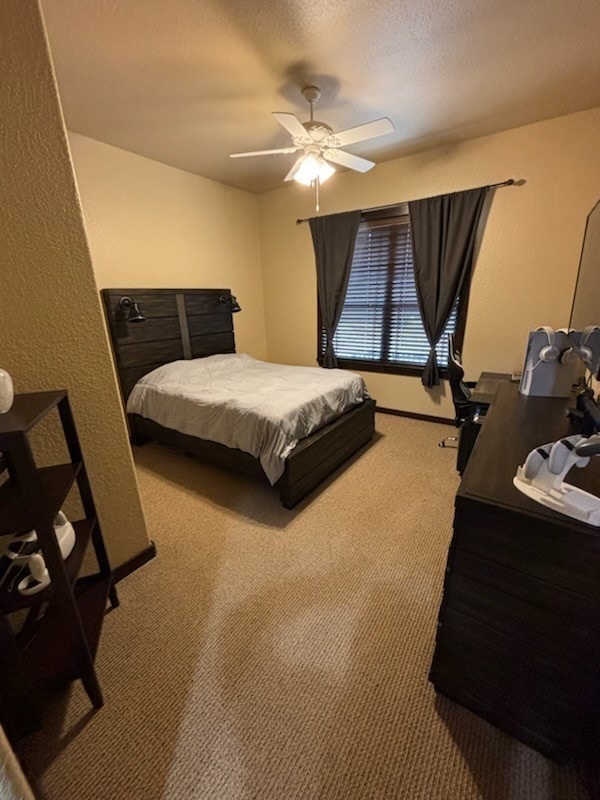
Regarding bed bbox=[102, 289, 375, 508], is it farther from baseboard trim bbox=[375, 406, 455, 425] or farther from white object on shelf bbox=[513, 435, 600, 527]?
white object on shelf bbox=[513, 435, 600, 527]

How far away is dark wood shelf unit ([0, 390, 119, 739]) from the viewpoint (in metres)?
0.91

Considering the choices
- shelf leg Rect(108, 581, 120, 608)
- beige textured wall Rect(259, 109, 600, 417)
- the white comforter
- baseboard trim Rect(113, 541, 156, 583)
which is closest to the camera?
shelf leg Rect(108, 581, 120, 608)

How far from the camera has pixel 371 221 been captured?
11.5 ft

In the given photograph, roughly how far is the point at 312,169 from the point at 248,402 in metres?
1.67

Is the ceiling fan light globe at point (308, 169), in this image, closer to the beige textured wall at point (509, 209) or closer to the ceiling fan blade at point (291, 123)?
the ceiling fan blade at point (291, 123)

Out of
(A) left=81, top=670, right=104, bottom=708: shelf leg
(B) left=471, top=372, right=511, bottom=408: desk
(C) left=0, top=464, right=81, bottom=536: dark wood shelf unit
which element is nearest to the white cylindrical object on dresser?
(C) left=0, top=464, right=81, bottom=536: dark wood shelf unit

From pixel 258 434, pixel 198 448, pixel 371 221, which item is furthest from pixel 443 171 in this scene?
pixel 198 448

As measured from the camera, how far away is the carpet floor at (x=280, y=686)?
3.23 feet

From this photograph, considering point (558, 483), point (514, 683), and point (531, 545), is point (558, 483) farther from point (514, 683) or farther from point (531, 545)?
point (514, 683)

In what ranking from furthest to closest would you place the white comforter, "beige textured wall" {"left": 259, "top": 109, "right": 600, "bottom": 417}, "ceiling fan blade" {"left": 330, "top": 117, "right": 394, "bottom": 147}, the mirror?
1. "beige textured wall" {"left": 259, "top": 109, "right": 600, "bottom": 417}
2. the white comforter
3. "ceiling fan blade" {"left": 330, "top": 117, "right": 394, "bottom": 147}
4. the mirror

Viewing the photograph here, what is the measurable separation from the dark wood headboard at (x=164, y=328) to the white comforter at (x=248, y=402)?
179mm

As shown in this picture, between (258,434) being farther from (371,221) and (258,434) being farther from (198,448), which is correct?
(371,221)

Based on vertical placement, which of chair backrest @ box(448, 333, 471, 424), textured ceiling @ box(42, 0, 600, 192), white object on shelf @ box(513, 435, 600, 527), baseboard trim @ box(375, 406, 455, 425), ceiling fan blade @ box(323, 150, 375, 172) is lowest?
baseboard trim @ box(375, 406, 455, 425)

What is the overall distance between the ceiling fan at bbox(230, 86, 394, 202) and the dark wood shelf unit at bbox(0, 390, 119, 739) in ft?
6.43
